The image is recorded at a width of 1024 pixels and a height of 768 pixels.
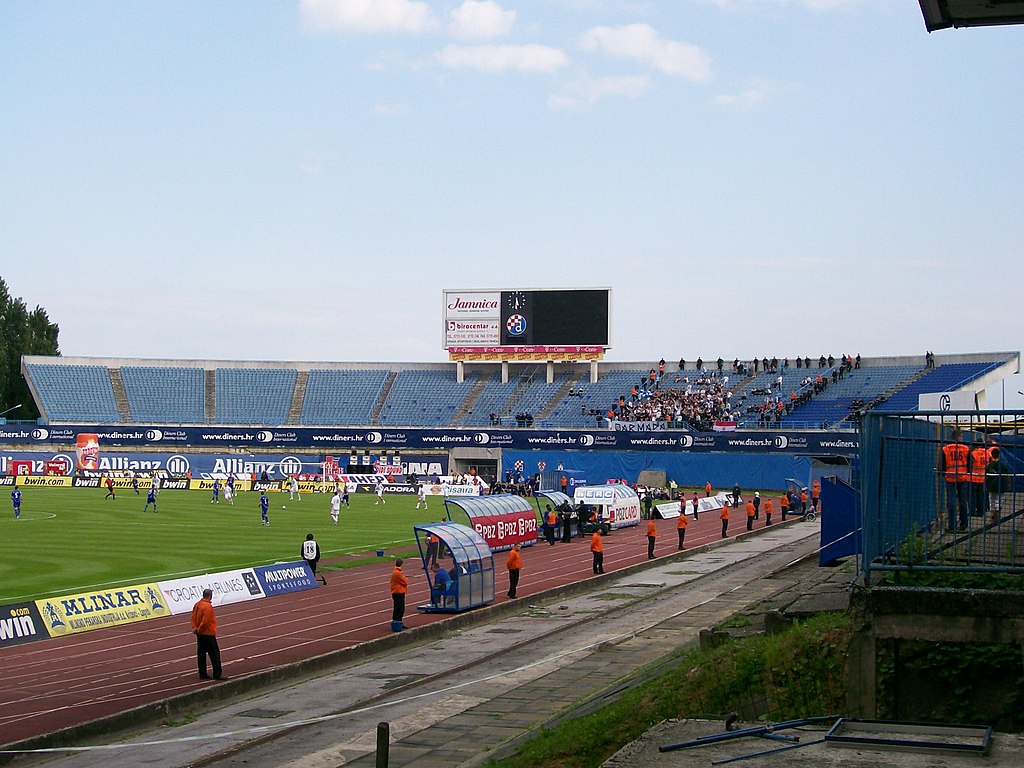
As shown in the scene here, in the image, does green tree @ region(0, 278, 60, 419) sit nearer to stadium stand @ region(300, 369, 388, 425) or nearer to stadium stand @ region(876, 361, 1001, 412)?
stadium stand @ region(300, 369, 388, 425)

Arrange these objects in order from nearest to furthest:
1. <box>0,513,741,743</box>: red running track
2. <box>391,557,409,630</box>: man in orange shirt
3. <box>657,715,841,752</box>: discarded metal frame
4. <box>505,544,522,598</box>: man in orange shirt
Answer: <box>657,715,841,752</box>: discarded metal frame
<box>0,513,741,743</box>: red running track
<box>391,557,409,630</box>: man in orange shirt
<box>505,544,522,598</box>: man in orange shirt

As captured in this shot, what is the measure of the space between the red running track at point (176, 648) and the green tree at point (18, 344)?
266 ft

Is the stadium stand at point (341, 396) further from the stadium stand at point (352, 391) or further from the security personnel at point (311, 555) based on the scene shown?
the security personnel at point (311, 555)

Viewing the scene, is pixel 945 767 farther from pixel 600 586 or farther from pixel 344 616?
pixel 600 586

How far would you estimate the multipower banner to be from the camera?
251 ft

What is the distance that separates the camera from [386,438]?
272ft

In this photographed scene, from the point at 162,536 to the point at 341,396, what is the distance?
173ft

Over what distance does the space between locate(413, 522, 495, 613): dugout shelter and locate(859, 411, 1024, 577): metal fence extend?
1681 centimetres

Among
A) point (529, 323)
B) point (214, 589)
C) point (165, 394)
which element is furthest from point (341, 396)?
point (214, 589)

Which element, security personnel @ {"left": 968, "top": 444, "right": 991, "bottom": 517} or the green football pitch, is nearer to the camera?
security personnel @ {"left": 968, "top": 444, "right": 991, "bottom": 517}

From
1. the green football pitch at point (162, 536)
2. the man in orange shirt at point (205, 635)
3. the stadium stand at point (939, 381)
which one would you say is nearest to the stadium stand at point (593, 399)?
the stadium stand at point (939, 381)

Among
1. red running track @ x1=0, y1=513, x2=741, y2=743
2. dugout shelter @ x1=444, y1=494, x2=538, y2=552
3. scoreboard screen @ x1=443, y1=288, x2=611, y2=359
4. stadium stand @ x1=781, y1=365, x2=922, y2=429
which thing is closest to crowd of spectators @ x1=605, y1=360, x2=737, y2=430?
scoreboard screen @ x1=443, y1=288, x2=611, y2=359

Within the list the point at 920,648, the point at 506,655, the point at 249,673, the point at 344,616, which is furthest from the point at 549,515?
the point at 920,648

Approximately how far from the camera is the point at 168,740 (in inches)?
634
